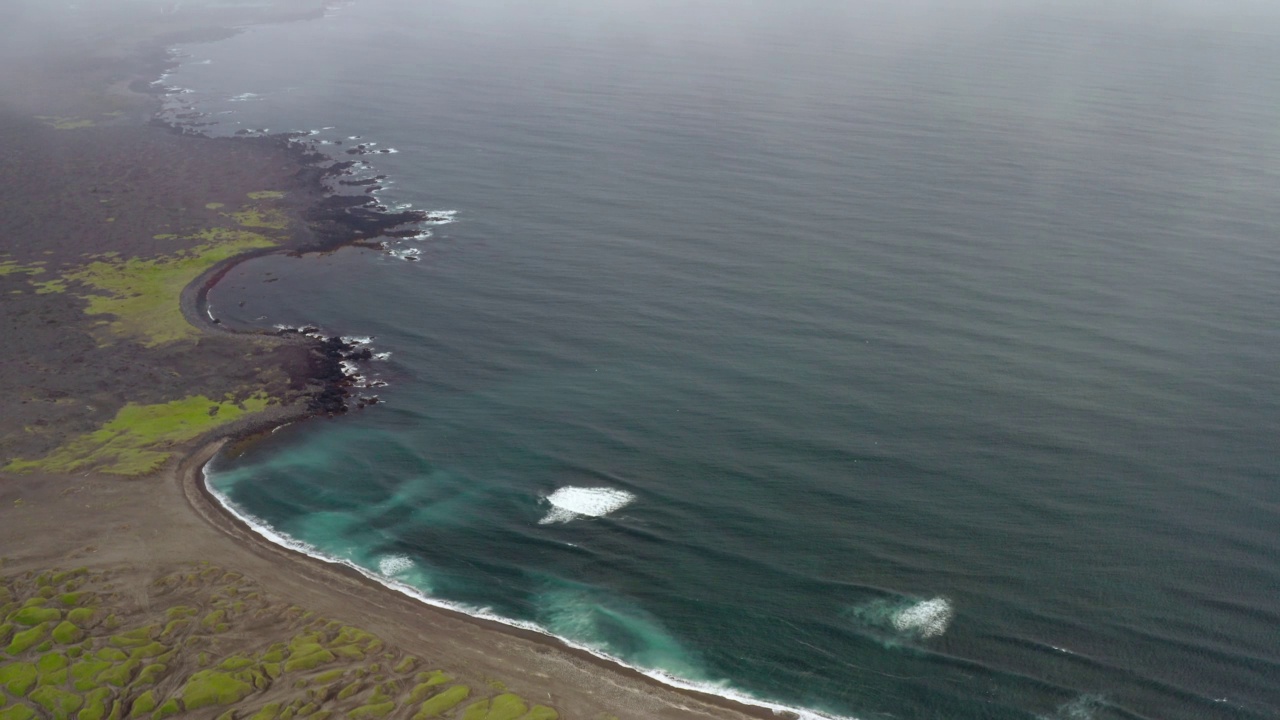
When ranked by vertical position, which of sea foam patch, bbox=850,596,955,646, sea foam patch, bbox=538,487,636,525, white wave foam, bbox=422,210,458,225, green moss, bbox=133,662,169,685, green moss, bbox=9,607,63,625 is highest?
white wave foam, bbox=422,210,458,225

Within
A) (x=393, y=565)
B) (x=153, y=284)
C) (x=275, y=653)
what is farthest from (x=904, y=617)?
(x=153, y=284)

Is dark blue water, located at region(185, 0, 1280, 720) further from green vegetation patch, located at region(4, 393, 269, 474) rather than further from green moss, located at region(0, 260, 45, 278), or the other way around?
green moss, located at region(0, 260, 45, 278)

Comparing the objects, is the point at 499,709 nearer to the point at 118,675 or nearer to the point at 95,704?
the point at 118,675

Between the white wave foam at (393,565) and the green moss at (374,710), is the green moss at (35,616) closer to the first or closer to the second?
the white wave foam at (393,565)

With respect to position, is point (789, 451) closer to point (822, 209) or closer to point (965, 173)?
point (822, 209)

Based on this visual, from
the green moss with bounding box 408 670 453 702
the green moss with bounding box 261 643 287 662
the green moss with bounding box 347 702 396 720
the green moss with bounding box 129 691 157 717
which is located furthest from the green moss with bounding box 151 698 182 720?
the green moss with bounding box 408 670 453 702

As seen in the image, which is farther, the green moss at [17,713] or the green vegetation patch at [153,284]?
the green vegetation patch at [153,284]

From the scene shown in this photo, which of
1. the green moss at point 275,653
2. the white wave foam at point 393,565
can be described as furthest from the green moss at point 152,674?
the white wave foam at point 393,565
